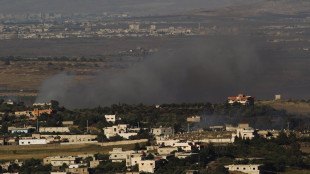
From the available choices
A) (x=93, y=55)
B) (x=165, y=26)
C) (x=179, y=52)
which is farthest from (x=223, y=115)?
(x=165, y=26)

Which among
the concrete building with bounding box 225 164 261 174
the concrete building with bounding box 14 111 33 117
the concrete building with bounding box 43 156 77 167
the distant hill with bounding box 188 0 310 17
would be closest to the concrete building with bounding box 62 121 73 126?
the concrete building with bounding box 14 111 33 117

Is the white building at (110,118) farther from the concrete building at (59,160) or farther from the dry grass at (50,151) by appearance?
the concrete building at (59,160)

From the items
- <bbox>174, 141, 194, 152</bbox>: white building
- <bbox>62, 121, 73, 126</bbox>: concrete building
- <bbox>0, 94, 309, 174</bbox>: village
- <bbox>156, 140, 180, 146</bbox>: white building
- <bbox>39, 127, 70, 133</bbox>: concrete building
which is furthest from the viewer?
<bbox>62, 121, 73, 126</bbox>: concrete building

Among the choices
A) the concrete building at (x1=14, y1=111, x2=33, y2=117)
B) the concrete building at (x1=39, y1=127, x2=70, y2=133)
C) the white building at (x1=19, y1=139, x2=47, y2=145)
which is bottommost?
the white building at (x1=19, y1=139, x2=47, y2=145)

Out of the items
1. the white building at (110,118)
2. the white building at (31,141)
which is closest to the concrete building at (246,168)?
the white building at (31,141)

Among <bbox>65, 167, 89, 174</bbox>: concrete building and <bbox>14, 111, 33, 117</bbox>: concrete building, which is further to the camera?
<bbox>14, 111, 33, 117</bbox>: concrete building

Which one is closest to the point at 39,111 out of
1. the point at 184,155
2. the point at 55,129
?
the point at 55,129

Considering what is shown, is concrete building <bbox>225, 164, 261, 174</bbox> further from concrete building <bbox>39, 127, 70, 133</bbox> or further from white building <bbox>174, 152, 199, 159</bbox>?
concrete building <bbox>39, 127, 70, 133</bbox>

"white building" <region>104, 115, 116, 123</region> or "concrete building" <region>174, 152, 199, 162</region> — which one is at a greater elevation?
"white building" <region>104, 115, 116, 123</region>
